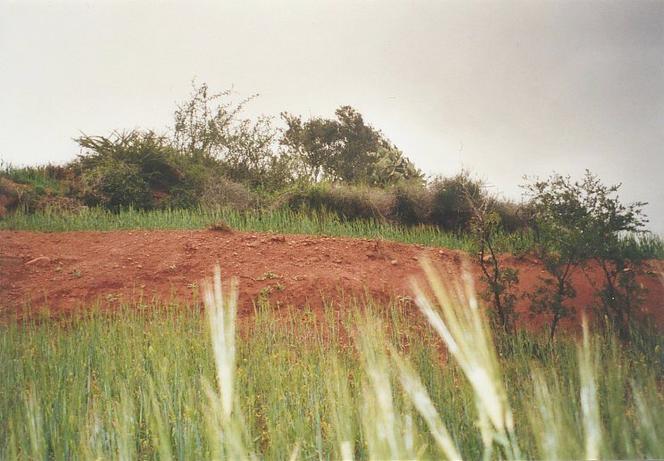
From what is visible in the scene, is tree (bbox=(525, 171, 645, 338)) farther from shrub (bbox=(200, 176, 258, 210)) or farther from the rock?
shrub (bbox=(200, 176, 258, 210))

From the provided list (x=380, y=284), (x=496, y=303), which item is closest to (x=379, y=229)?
(x=380, y=284)

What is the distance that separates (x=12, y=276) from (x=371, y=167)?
9.54 m

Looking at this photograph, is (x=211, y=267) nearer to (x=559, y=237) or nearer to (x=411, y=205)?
(x=559, y=237)

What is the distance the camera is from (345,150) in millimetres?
14047

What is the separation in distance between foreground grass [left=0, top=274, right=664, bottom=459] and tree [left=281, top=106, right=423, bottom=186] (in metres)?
9.12

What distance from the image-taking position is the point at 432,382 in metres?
2.57

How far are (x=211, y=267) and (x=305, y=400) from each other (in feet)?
9.84

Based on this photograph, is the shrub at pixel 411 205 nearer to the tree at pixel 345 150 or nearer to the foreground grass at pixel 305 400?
the tree at pixel 345 150

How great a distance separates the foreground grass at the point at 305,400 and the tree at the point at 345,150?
9.12m

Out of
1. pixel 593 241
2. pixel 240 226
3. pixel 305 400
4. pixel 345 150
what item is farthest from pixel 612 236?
pixel 345 150

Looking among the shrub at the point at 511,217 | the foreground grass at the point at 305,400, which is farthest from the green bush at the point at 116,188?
the shrub at the point at 511,217

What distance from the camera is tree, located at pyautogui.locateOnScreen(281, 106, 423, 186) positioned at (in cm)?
1238

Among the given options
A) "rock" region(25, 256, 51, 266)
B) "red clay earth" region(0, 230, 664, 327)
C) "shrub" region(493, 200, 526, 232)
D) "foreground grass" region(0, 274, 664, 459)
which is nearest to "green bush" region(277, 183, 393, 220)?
"shrub" region(493, 200, 526, 232)

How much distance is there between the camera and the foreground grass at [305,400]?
1.72m
